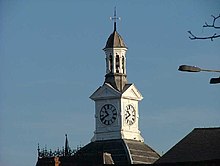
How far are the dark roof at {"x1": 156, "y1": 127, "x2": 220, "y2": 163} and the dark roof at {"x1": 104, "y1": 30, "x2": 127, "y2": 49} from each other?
4364 cm

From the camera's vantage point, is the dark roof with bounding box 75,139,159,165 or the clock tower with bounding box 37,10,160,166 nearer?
the dark roof with bounding box 75,139,159,165

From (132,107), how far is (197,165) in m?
72.3

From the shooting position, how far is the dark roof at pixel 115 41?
5012 inches

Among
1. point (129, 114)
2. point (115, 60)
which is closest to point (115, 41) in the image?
point (115, 60)

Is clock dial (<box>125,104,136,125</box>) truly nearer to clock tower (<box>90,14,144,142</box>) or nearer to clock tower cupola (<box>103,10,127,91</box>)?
clock tower (<box>90,14,144,142</box>)

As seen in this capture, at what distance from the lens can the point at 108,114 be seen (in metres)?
132

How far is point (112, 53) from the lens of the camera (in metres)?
126

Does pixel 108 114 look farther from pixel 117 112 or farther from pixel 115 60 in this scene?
pixel 115 60

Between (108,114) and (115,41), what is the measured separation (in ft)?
26.3

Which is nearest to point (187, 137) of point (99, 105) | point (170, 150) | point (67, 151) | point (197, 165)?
point (170, 150)

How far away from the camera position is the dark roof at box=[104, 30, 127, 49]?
5012 inches

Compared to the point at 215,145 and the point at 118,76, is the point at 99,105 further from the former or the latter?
the point at 215,145

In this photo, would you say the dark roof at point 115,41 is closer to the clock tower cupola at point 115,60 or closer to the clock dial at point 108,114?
the clock tower cupola at point 115,60

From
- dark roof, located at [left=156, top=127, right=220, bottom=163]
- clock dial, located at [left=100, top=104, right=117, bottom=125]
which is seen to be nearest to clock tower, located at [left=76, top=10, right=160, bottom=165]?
clock dial, located at [left=100, top=104, right=117, bottom=125]
